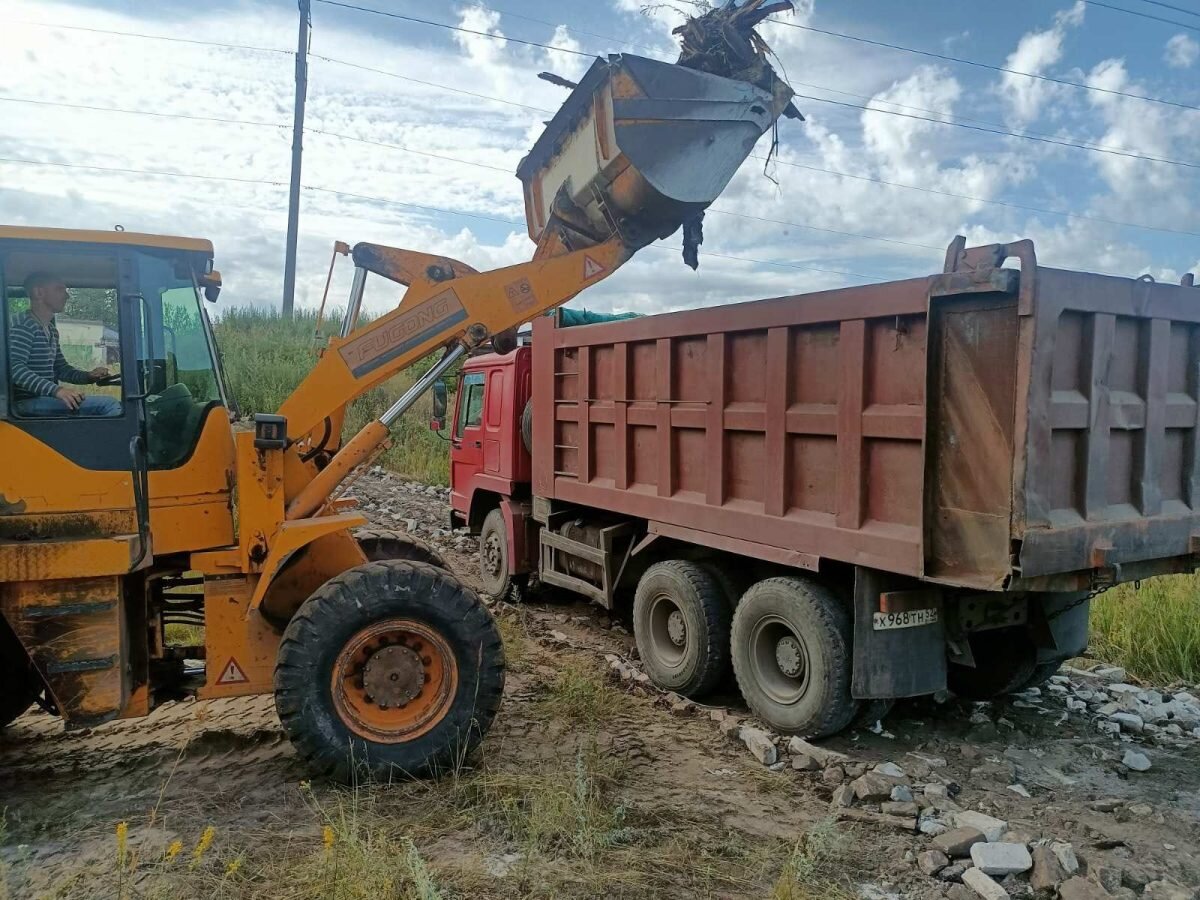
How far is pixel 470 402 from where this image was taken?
28.7ft

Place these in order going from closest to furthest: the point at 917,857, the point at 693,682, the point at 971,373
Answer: the point at 917,857 < the point at 971,373 < the point at 693,682

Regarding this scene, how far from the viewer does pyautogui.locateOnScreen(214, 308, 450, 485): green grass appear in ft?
48.7

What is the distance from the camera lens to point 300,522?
13.5 feet

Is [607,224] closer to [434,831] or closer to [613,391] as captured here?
[613,391]

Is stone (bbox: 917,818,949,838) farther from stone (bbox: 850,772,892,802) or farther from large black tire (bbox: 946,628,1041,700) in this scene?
large black tire (bbox: 946,628,1041,700)

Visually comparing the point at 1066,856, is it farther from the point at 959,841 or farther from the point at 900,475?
the point at 900,475

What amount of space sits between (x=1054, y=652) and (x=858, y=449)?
1783mm

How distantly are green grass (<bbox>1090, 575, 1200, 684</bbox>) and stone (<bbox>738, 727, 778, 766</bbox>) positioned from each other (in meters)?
2.85

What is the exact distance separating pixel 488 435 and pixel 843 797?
5162 mm

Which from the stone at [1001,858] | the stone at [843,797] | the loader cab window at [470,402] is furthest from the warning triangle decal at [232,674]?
the loader cab window at [470,402]

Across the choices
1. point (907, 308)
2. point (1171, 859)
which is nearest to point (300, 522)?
point (907, 308)

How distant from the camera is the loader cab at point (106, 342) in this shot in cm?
359

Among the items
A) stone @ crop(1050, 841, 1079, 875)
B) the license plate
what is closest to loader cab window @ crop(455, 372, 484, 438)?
the license plate

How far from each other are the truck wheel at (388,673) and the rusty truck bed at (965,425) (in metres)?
1.77
